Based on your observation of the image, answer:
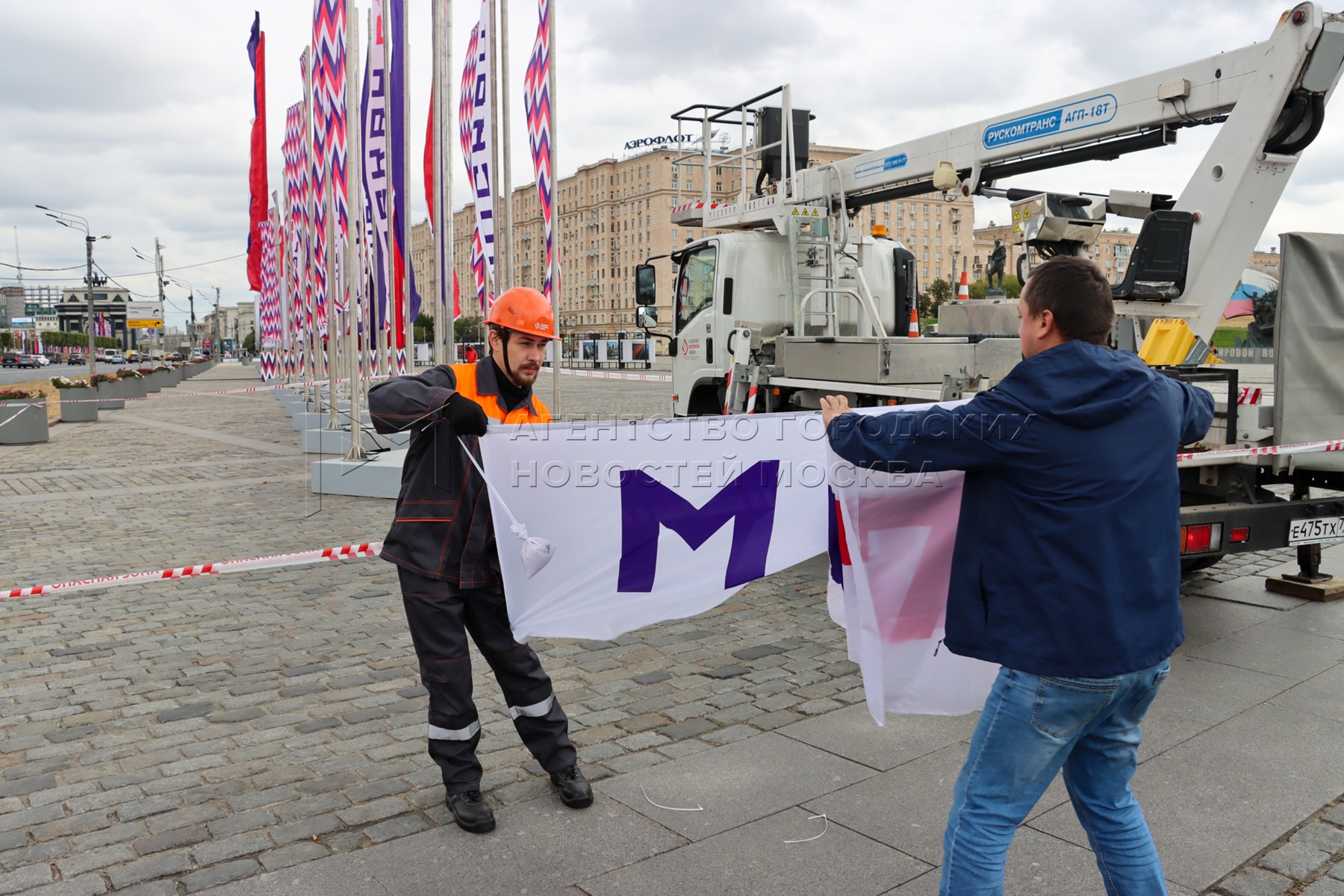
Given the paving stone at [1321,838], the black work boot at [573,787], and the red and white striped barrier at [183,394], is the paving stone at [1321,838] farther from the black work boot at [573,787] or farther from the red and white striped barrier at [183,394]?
the red and white striped barrier at [183,394]

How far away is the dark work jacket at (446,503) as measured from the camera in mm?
3873

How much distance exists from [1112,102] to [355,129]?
9.61m

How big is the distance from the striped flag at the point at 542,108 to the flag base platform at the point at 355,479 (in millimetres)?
3437

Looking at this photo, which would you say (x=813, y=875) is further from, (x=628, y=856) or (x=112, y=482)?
(x=112, y=482)

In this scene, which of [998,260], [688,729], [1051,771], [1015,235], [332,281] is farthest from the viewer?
[332,281]

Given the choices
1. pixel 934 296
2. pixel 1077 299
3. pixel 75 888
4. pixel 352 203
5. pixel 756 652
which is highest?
pixel 934 296

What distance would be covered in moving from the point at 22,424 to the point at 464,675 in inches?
795

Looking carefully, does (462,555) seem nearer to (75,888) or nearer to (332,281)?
(75,888)

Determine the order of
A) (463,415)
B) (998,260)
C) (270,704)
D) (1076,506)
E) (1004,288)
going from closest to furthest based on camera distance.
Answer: (1076,506) → (463,415) → (270,704) → (998,260) → (1004,288)

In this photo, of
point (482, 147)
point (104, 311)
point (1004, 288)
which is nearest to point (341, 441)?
point (482, 147)

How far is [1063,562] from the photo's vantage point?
2.54m

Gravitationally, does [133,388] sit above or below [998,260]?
below

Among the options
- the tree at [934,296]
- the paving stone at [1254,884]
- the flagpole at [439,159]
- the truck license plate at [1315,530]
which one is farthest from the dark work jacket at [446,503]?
the tree at [934,296]

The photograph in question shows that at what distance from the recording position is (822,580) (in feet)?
27.7
